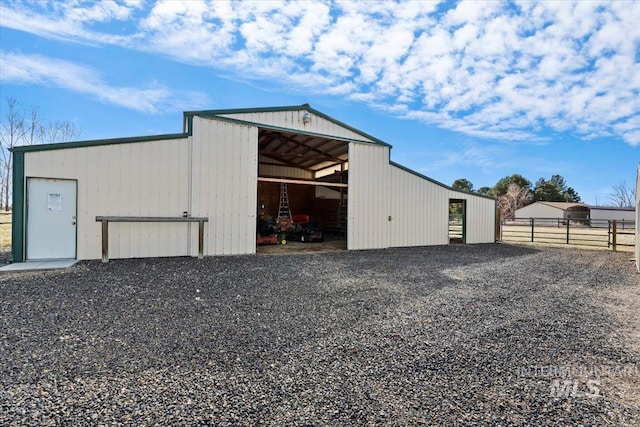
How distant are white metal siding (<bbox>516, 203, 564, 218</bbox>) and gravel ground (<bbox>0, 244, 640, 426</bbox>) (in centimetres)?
4081

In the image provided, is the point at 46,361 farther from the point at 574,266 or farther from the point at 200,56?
the point at 574,266

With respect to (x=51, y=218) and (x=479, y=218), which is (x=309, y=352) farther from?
(x=479, y=218)

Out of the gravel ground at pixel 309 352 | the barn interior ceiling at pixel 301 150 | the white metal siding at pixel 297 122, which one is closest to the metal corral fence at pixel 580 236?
the barn interior ceiling at pixel 301 150

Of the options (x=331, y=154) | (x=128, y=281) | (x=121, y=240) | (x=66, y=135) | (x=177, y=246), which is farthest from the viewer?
(x=66, y=135)

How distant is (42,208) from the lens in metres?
7.15

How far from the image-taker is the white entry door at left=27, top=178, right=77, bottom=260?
7.08 m

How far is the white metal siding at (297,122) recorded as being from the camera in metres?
9.44

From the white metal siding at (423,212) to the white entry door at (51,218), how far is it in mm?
9804

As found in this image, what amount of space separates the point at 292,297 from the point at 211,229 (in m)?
4.82

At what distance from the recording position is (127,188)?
25.7 ft

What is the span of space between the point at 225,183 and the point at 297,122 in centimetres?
309

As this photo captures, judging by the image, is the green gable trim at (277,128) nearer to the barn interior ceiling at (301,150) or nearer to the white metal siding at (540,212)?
the barn interior ceiling at (301,150)

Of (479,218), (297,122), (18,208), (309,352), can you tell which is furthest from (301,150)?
(309,352)

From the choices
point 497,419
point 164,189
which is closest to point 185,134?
point 164,189
